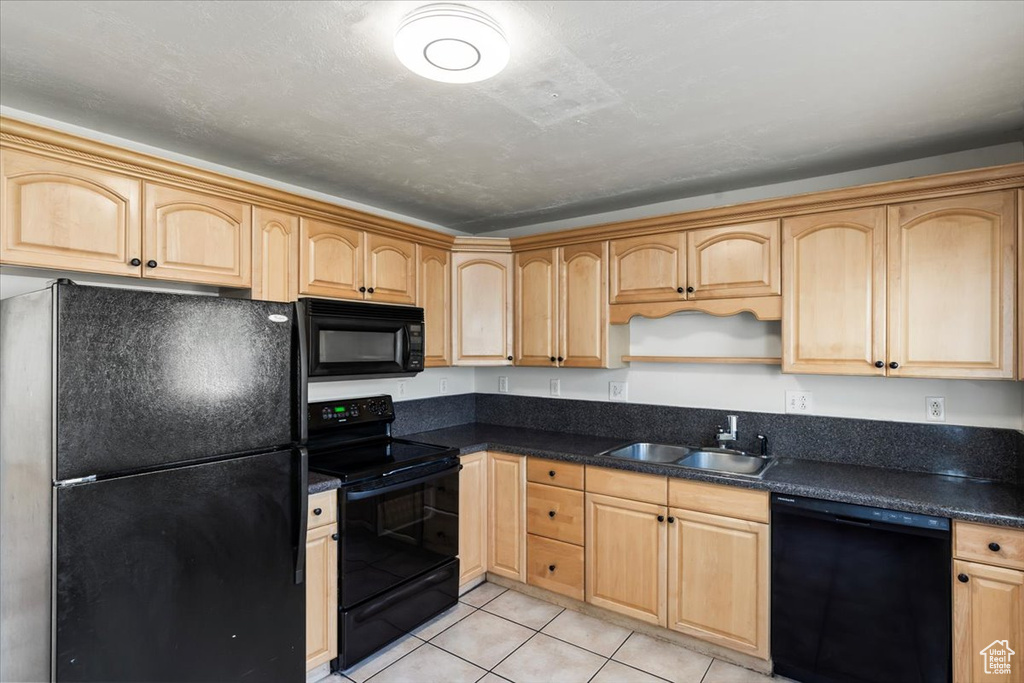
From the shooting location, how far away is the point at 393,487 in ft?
8.21

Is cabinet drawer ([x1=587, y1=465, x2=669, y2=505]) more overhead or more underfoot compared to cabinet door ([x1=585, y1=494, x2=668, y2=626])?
more overhead

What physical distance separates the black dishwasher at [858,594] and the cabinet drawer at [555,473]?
3.17 feet

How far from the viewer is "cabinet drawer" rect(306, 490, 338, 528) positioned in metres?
2.22

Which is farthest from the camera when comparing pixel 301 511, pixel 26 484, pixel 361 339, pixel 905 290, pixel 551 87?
pixel 361 339

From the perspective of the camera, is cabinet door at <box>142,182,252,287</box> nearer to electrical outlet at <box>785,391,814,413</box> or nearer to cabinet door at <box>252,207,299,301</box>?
cabinet door at <box>252,207,299,301</box>

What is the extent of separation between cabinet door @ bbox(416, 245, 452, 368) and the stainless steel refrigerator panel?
1.80m

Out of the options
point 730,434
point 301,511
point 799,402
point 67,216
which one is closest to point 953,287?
point 799,402

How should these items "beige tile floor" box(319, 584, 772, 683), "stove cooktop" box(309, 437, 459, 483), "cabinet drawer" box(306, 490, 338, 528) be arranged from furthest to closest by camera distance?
"stove cooktop" box(309, 437, 459, 483)
"beige tile floor" box(319, 584, 772, 683)
"cabinet drawer" box(306, 490, 338, 528)

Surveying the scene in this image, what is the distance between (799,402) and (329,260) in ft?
8.30

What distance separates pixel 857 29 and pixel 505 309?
232 centimetres

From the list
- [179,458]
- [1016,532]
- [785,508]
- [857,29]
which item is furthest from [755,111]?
[179,458]

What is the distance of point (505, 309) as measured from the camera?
345cm

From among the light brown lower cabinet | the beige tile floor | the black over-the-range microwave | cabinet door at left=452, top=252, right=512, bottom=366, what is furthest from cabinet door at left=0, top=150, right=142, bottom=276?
the beige tile floor

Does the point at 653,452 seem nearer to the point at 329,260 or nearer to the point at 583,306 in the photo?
the point at 583,306
